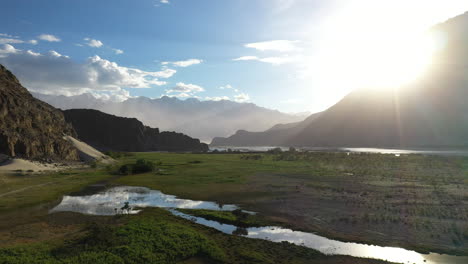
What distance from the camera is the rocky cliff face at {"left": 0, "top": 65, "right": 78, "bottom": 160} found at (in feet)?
221

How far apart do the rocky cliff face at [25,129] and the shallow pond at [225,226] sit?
38.4 m

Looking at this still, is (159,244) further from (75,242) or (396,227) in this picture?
(396,227)

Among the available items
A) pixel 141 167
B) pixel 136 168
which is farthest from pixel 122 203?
pixel 141 167

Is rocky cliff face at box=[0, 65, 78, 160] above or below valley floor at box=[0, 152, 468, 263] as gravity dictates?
above

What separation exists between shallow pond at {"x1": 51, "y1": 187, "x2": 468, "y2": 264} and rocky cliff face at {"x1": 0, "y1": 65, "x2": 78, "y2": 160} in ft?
126

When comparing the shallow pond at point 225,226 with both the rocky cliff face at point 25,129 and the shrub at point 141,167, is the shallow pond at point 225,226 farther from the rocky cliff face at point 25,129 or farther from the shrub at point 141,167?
the rocky cliff face at point 25,129

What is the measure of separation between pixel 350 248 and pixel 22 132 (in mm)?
79226

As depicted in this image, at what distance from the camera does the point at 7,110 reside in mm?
73000

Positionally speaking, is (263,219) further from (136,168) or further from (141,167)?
(141,167)

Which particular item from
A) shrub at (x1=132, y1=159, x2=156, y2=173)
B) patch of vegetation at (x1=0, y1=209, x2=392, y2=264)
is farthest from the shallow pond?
shrub at (x1=132, y1=159, x2=156, y2=173)

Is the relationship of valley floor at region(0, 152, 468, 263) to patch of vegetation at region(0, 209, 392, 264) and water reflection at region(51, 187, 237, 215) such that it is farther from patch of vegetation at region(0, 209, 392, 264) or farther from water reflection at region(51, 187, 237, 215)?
water reflection at region(51, 187, 237, 215)

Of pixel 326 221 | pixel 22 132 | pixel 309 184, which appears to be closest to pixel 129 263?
pixel 326 221

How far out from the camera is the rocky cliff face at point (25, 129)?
67.3 metres

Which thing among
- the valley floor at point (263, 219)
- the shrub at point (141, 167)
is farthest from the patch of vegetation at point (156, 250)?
the shrub at point (141, 167)
